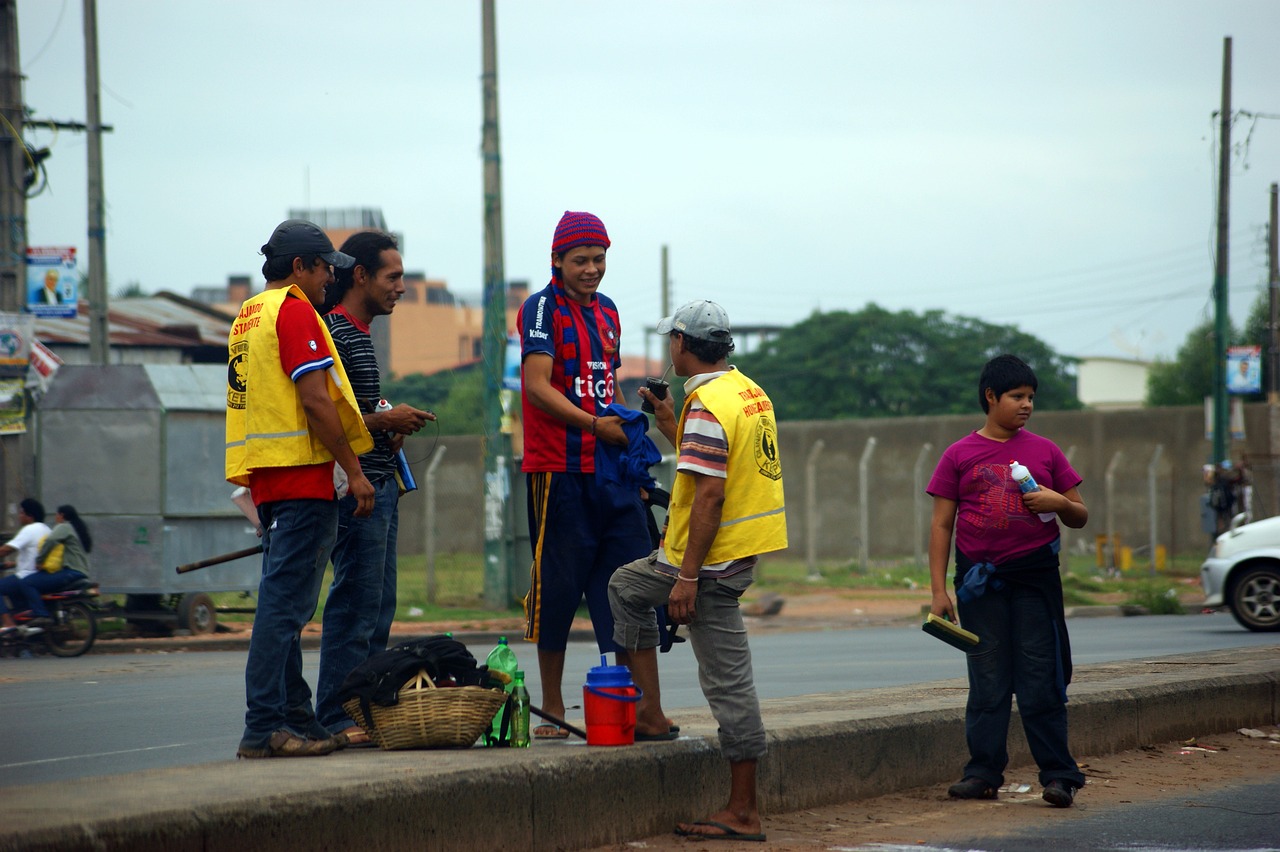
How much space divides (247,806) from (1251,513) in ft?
94.3

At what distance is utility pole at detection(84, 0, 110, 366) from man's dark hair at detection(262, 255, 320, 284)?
46.0ft

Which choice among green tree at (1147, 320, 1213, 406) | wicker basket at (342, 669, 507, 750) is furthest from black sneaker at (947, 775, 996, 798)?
green tree at (1147, 320, 1213, 406)

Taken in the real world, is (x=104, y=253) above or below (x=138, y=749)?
above

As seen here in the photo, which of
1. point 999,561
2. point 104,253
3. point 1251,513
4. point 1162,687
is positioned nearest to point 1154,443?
point 1251,513

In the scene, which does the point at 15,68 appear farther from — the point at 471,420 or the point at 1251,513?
the point at 471,420

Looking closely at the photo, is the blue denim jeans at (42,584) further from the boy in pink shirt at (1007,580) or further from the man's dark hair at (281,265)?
the boy in pink shirt at (1007,580)

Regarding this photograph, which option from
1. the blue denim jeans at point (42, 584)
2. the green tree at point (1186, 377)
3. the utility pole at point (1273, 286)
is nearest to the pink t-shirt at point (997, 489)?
the blue denim jeans at point (42, 584)

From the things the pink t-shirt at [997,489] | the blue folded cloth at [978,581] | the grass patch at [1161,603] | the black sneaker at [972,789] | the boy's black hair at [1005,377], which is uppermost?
the boy's black hair at [1005,377]

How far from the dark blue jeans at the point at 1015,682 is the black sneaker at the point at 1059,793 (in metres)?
0.03

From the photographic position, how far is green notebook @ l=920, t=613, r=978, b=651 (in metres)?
5.95

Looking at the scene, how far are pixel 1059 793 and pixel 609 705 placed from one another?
203 centimetres

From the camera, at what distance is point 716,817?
5293 millimetres

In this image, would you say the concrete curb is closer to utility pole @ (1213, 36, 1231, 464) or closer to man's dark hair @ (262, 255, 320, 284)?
man's dark hair @ (262, 255, 320, 284)

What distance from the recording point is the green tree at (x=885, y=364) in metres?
54.9
